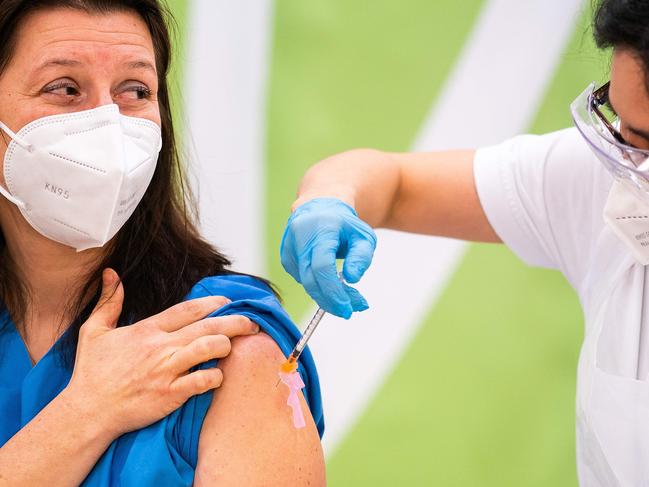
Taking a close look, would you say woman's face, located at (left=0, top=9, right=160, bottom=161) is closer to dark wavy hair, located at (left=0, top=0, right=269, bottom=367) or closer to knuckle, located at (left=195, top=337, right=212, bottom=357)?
dark wavy hair, located at (left=0, top=0, right=269, bottom=367)

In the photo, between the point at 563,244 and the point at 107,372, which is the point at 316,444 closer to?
the point at 107,372

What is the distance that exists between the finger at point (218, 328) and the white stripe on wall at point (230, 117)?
1055mm

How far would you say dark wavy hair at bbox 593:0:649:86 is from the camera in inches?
51.3

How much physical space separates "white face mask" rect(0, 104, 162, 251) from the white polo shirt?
73 cm

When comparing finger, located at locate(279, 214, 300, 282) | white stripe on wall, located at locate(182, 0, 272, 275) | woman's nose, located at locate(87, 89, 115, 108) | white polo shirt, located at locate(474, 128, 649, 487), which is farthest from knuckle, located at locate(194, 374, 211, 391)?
white stripe on wall, located at locate(182, 0, 272, 275)

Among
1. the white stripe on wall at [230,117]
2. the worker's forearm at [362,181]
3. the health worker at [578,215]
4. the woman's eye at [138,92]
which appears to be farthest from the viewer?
the white stripe on wall at [230,117]

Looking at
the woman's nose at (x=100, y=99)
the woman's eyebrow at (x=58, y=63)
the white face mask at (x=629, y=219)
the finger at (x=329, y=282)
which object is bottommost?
the finger at (x=329, y=282)

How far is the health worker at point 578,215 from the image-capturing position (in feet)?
4.61

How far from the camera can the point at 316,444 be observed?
143cm

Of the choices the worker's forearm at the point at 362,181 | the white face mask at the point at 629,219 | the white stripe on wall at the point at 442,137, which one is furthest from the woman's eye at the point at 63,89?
the white stripe on wall at the point at 442,137

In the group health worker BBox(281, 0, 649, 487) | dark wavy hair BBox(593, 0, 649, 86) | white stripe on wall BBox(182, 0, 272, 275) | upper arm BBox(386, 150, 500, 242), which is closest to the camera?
dark wavy hair BBox(593, 0, 649, 86)

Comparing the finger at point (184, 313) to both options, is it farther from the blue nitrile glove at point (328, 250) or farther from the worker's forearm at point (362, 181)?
the worker's forearm at point (362, 181)

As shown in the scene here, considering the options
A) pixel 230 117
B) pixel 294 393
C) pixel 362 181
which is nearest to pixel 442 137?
pixel 230 117

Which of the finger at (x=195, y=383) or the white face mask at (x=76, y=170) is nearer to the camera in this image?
the finger at (x=195, y=383)
